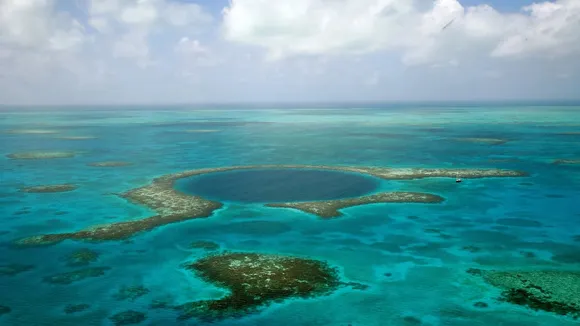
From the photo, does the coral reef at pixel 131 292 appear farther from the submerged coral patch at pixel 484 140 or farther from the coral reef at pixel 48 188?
the submerged coral patch at pixel 484 140

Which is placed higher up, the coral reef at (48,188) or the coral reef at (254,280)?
the coral reef at (48,188)

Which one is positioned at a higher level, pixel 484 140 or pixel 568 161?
pixel 484 140

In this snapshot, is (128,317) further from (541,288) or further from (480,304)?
(541,288)

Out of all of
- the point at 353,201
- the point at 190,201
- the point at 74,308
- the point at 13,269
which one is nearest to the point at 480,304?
the point at 353,201

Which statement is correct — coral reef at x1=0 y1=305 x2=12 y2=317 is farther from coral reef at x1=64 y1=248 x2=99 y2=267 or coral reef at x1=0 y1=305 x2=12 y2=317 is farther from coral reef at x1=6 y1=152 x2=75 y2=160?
coral reef at x1=6 y1=152 x2=75 y2=160

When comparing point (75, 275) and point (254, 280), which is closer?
point (254, 280)

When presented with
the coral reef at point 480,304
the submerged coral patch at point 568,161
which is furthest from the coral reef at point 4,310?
the submerged coral patch at point 568,161
